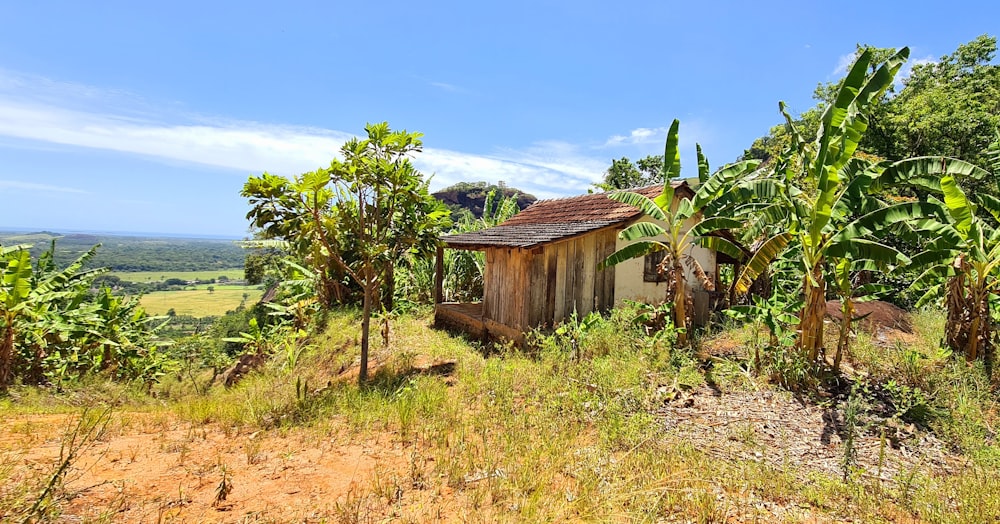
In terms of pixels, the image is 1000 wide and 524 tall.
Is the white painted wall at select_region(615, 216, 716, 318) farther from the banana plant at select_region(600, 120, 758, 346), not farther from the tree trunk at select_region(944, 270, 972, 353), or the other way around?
the tree trunk at select_region(944, 270, 972, 353)

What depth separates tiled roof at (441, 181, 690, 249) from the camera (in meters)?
9.62

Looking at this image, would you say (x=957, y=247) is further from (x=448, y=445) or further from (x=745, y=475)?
(x=448, y=445)

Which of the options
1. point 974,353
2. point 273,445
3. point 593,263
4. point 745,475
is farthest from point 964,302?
point 273,445

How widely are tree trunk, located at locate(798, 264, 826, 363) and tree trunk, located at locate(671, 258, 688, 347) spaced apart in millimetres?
1852

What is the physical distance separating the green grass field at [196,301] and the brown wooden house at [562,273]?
50809 millimetres

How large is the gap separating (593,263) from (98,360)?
11.0 metres

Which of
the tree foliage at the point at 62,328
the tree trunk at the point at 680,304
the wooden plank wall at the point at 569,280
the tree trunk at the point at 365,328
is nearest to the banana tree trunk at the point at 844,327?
the tree trunk at the point at 680,304

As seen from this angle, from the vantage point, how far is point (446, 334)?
39.5 ft

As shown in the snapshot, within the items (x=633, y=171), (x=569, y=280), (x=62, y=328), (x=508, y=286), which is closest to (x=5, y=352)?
(x=62, y=328)

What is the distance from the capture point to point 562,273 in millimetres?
10180

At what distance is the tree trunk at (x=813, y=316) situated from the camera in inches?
252

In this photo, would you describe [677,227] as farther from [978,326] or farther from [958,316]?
[978,326]

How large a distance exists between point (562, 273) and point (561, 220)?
2385 millimetres

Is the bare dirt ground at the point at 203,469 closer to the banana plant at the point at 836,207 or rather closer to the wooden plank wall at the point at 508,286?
the wooden plank wall at the point at 508,286
